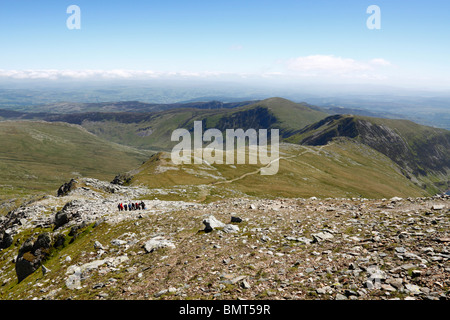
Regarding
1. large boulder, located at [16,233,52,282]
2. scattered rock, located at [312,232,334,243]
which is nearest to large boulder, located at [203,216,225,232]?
scattered rock, located at [312,232,334,243]

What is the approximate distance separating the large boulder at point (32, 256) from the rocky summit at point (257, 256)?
0.11 m

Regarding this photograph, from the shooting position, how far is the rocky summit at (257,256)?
11.6 metres

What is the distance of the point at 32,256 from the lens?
2725 cm

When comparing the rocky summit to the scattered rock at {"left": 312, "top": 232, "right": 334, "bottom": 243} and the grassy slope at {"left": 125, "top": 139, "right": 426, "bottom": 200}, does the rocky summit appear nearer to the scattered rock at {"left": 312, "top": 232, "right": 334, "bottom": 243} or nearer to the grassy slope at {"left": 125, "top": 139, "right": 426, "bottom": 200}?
the scattered rock at {"left": 312, "top": 232, "right": 334, "bottom": 243}

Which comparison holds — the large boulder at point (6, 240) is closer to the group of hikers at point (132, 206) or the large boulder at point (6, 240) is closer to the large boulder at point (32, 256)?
the large boulder at point (32, 256)

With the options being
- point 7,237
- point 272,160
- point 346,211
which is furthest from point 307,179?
point 7,237

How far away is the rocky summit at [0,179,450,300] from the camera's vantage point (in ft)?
38.2

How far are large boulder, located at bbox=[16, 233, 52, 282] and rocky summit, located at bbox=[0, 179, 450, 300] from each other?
112 millimetres

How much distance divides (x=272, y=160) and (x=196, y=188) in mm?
88523

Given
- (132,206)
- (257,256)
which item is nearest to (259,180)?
(132,206)

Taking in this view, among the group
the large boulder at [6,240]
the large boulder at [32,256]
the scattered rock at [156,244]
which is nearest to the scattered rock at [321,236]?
the scattered rock at [156,244]
